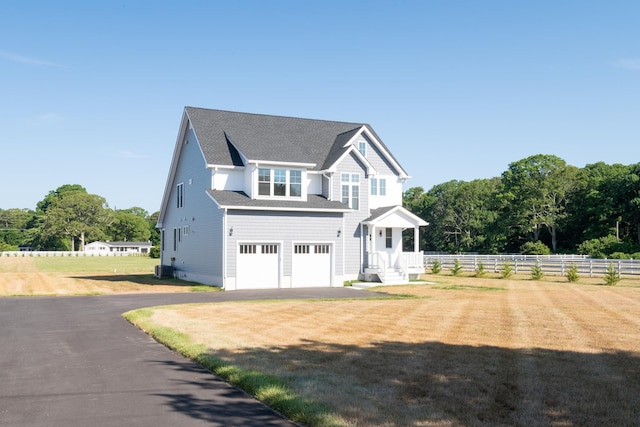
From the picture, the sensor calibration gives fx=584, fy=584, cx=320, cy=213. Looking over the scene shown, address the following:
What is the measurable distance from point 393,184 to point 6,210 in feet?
581

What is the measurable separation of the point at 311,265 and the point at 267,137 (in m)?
7.84

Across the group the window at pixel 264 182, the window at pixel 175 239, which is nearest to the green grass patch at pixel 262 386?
the window at pixel 264 182

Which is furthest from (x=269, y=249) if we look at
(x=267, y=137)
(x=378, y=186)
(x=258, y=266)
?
(x=378, y=186)

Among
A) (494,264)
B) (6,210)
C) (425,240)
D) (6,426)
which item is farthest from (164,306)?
(6,210)

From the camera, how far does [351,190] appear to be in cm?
3338

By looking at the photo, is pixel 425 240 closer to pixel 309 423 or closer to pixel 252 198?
pixel 252 198

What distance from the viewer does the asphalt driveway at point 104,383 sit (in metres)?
7.45

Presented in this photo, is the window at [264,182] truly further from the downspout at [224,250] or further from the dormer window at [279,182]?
the downspout at [224,250]

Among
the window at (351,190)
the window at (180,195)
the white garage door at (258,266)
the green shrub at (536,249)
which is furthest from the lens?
the green shrub at (536,249)

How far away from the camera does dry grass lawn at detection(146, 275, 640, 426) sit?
767cm

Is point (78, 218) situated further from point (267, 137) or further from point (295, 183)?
point (295, 183)

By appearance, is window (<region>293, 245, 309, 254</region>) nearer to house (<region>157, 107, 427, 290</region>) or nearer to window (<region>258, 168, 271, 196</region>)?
house (<region>157, 107, 427, 290</region>)

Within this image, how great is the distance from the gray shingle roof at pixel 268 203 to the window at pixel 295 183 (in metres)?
0.60

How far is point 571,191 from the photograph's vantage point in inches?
2928
